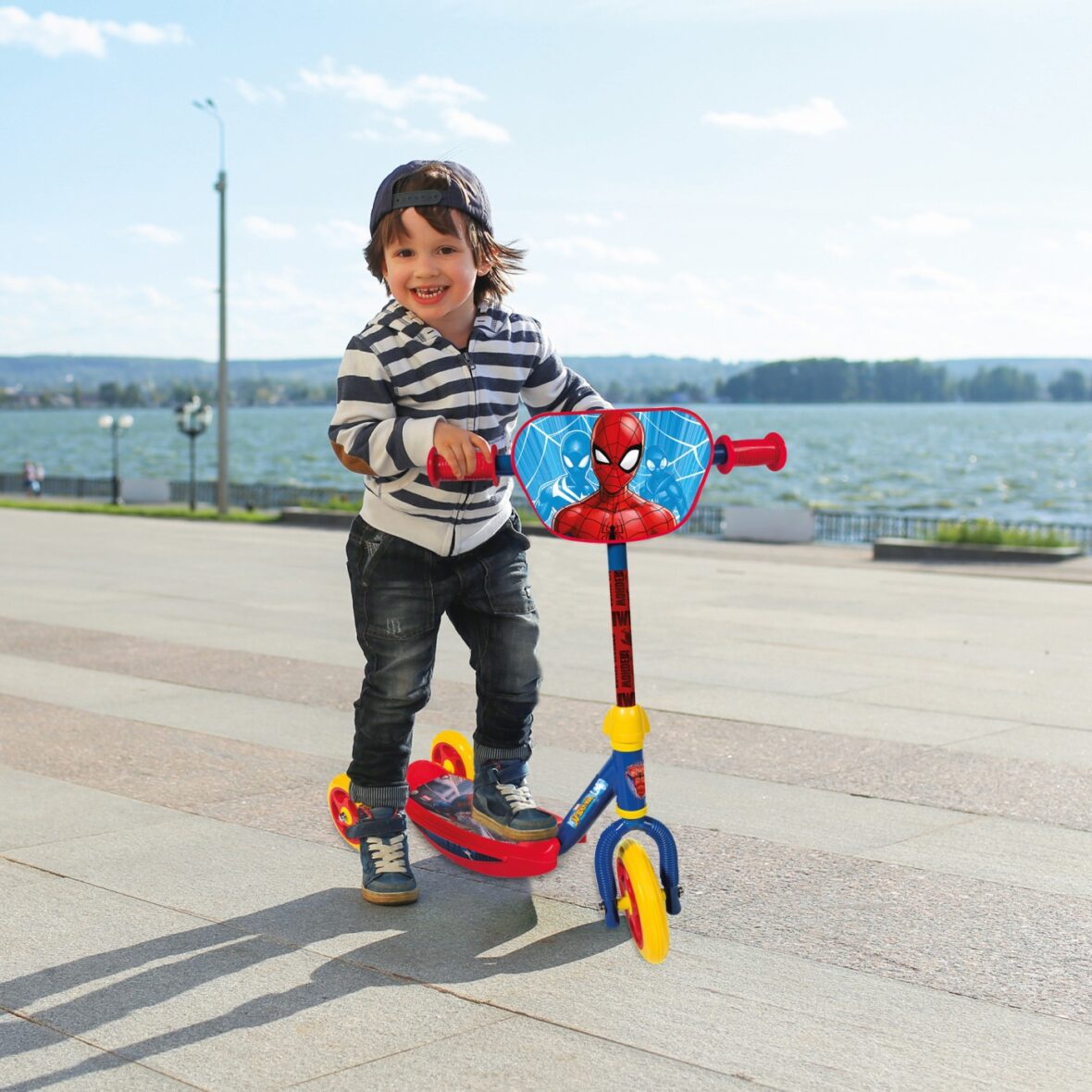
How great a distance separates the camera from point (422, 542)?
4.04 metres

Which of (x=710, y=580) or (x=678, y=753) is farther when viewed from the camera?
(x=710, y=580)

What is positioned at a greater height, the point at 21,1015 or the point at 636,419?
the point at 636,419

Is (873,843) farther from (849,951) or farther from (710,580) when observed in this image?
(710,580)

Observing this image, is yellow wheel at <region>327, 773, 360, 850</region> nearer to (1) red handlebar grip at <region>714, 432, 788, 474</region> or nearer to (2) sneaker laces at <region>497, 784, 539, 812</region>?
(2) sneaker laces at <region>497, 784, 539, 812</region>

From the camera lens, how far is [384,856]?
13.8 ft

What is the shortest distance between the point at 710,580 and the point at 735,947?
10.6 meters

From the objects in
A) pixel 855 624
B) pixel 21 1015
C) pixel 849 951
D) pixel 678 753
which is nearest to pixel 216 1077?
pixel 21 1015

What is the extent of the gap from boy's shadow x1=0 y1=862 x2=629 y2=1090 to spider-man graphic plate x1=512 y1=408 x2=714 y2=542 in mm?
1016

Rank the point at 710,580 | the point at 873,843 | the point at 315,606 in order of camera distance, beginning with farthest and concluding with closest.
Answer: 1. the point at 710,580
2. the point at 315,606
3. the point at 873,843

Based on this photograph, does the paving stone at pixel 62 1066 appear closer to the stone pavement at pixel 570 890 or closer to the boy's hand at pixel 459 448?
the stone pavement at pixel 570 890

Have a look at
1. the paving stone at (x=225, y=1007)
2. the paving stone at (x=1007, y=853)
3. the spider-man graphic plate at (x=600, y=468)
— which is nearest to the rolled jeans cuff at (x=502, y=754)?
the paving stone at (x=225, y=1007)

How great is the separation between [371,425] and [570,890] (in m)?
1.39

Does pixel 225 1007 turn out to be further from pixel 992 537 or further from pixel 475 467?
pixel 992 537

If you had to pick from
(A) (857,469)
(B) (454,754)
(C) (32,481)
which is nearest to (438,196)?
(B) (454,754)
